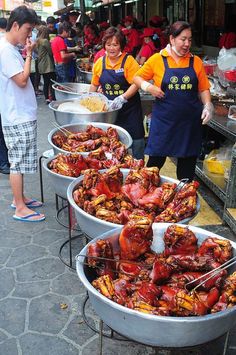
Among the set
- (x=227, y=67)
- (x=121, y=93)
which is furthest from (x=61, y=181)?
(x=227, y=67)

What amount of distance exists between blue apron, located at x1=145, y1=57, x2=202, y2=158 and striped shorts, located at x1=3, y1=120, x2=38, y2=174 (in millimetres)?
1196

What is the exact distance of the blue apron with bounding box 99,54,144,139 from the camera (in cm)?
427

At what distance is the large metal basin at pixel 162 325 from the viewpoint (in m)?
1.53

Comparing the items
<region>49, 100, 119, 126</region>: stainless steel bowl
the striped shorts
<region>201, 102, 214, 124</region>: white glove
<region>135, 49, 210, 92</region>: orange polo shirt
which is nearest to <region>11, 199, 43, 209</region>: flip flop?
the striped shorts

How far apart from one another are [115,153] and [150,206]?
102 centimetres

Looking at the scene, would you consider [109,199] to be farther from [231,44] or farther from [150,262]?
[231,44]

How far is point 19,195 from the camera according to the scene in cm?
414

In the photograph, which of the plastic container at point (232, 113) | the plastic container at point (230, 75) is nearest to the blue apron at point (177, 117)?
the plastic container at point (232, 113)

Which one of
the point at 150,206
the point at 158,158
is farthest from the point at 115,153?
the point at 150,206

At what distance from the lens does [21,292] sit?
3129 mm

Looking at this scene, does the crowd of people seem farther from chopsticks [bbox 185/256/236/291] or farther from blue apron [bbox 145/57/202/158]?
chopsticks [bbox 185/256/236/291]

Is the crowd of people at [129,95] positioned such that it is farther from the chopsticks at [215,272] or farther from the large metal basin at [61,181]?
the chopsticks at [215,272]

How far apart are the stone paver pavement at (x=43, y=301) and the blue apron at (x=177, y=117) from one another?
1.04 m

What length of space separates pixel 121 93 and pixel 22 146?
1.26 meters
